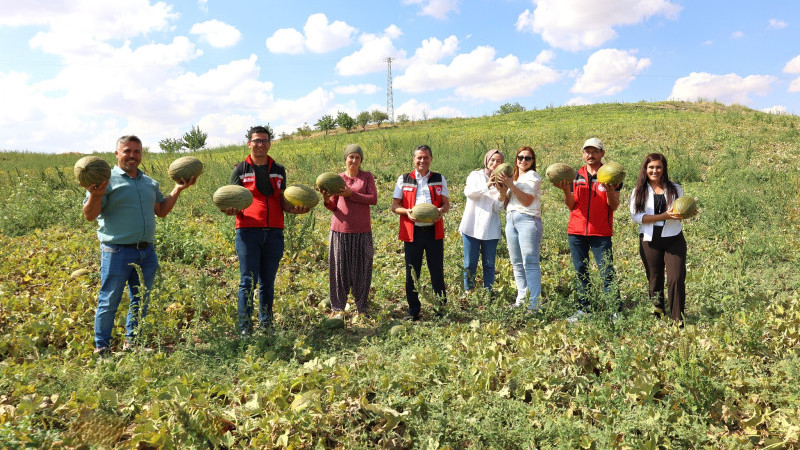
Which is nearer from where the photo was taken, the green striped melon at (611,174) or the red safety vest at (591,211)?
the green striped melon at (611,174)

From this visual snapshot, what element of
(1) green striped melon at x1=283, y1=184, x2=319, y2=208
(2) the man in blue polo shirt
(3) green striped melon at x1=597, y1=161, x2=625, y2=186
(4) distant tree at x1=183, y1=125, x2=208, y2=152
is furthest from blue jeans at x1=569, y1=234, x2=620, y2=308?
(4) distant tree at x1=183, y1=125, x2=208, y2=152

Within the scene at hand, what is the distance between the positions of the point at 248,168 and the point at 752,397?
474 centimetres

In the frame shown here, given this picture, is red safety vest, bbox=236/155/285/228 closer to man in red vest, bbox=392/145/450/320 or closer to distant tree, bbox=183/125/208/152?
man in red vest, bbox=392/145/450/320

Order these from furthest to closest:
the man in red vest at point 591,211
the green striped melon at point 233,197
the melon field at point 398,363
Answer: the man in red vest at point 591,211 < the green striped melon at point 233,197 < the melon field at point 398,363

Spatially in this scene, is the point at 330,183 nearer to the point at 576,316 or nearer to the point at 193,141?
the point at 576,316

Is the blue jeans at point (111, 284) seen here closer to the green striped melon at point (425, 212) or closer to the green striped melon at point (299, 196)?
the green striped melon at point (299, 196)

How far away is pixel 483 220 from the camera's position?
5465 millimetres

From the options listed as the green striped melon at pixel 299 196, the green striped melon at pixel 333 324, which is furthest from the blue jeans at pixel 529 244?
the green striped melon at pixel 299 196

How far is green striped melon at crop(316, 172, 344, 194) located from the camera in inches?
189

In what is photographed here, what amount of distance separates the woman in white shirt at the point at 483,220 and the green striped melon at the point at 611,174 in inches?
44.1

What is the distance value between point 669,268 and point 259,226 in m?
4.22

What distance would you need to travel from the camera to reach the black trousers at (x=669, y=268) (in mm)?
4609

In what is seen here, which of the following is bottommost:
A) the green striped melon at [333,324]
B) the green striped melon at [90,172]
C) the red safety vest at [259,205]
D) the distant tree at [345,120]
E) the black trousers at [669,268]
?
the green striped melon at [333,324]

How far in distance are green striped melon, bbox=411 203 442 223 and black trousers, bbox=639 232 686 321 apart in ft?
7.30
